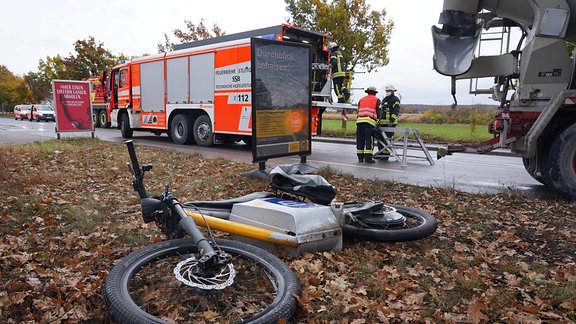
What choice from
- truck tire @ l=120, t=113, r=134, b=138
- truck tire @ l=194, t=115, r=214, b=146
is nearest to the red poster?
truck tire @ l=120, t=113, r=134, b=138

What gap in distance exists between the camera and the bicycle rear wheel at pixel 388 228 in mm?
3908

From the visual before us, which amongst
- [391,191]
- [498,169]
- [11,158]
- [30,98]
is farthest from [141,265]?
[30,98]

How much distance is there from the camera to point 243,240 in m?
3.64

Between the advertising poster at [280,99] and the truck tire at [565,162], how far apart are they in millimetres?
3706

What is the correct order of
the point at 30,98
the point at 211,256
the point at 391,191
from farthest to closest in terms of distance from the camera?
the point at 30,98, the point at 391,191, the point at 211,256

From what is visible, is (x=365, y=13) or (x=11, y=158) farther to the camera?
(x=365, y=13)

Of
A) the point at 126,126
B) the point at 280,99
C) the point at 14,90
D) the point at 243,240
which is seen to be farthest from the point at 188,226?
the point at 14,90

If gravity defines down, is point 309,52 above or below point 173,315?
above

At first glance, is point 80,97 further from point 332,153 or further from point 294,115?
point 294,115

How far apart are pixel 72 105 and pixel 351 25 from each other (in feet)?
37.7

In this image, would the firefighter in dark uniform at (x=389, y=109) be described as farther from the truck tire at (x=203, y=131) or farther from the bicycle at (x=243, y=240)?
the bicycle at (x=243, y=240)

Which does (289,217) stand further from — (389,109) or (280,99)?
(389,109)

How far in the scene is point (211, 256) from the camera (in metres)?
2.48

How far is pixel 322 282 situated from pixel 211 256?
1.07 m
